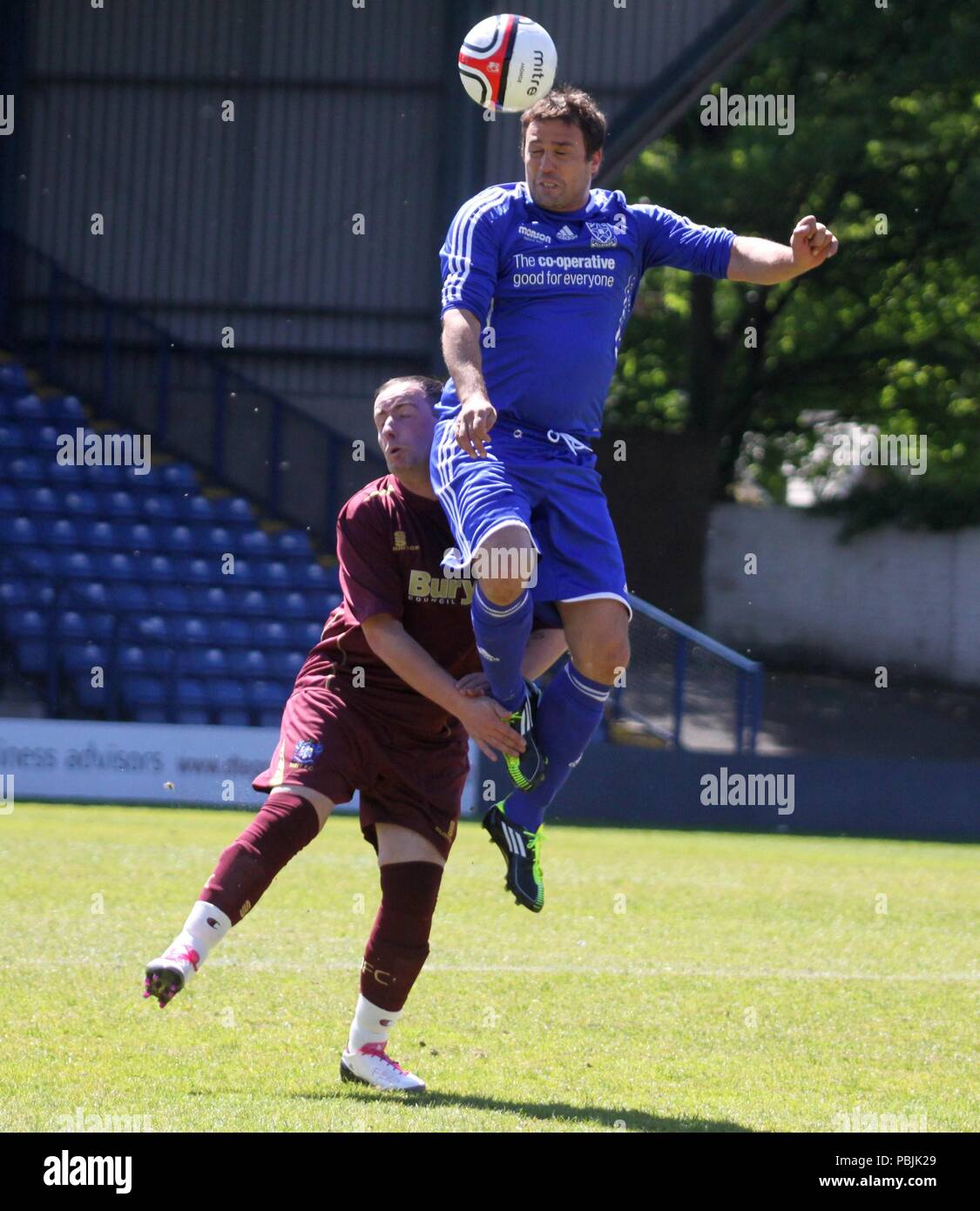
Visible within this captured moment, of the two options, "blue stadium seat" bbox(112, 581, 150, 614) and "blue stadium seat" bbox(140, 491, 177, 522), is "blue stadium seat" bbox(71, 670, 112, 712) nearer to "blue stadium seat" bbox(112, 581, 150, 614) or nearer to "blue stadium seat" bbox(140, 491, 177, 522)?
"blue stadium seat" bbox(112, 581, 150, 614)

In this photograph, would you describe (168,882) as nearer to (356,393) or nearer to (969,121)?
(356,393)

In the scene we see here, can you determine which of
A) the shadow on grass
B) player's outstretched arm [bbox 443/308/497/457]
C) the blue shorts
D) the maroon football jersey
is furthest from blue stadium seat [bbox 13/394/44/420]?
the shadow on grass

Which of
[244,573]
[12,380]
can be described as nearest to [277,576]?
[244,573]

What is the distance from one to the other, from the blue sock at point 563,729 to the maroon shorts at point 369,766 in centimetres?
28

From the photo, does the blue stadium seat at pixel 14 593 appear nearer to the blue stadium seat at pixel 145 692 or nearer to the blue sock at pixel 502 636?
the blue stadium seat at pixel 145 692

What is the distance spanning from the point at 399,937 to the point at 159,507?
14.9m

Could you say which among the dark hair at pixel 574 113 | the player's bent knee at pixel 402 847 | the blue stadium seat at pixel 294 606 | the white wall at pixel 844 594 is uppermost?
the dark hair at pixel 574 113

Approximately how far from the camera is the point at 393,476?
5.23 meters

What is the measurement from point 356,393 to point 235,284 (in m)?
1.99

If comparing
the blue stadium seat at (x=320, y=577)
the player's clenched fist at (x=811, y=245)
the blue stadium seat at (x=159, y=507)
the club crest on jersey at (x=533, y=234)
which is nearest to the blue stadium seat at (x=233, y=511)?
the blue stadium seat at (x=159, y=507)

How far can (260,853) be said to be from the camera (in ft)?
15.5

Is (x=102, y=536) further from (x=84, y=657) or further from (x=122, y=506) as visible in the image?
(x=84, y=657)

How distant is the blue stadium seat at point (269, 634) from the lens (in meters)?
17.8

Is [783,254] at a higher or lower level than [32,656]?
higher
